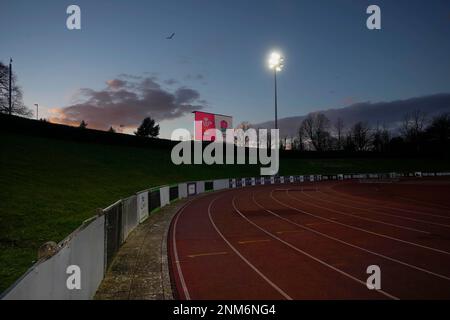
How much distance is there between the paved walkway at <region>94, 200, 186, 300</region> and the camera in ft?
23.1

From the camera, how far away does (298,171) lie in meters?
61.6

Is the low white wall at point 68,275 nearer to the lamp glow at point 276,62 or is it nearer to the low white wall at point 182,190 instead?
the low white wall at point 182,190

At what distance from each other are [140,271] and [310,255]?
206 inches

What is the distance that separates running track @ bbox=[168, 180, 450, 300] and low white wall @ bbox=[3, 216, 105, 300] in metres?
1.97

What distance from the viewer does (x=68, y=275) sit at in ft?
16.0

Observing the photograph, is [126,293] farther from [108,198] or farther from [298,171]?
[298,171]

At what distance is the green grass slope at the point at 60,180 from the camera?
11492 millimetres

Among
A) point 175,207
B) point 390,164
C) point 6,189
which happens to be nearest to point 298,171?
point 390,164

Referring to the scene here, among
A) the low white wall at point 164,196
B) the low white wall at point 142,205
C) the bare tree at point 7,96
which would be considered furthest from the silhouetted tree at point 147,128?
the low white wall at point 142,205

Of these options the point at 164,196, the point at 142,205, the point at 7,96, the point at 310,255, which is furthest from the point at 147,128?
the point at 310,255

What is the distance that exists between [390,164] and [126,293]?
7914 centimetres

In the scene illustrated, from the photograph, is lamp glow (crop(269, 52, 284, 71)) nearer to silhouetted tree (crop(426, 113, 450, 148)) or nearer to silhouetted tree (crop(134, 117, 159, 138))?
silhouetted tree (crop(134, 117, 159, 138))

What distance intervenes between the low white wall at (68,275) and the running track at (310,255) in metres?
1.97
